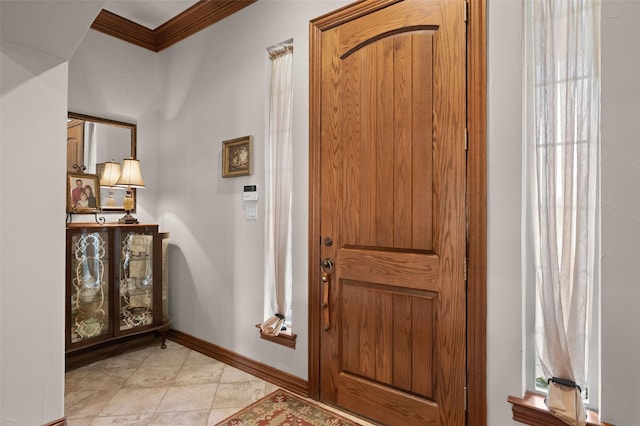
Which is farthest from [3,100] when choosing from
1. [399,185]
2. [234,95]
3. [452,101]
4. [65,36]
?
[452,101]

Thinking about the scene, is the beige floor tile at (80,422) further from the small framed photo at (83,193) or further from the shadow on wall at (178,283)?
the small framed photo at (83,193)

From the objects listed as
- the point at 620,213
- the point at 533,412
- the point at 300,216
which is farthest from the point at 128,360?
the point at 620,213

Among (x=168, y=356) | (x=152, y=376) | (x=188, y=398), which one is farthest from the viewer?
(x=168, y=356)

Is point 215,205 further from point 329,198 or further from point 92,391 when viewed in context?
point 92,391

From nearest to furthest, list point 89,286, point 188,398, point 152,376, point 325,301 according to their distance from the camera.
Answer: point 325,301
point 188,398
point 152,376
point 89,286

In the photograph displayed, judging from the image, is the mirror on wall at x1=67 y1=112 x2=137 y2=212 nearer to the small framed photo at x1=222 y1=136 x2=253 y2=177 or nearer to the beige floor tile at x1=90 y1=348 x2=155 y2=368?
the small framed photo at x1=222 y1=136 x2=253 y2=177

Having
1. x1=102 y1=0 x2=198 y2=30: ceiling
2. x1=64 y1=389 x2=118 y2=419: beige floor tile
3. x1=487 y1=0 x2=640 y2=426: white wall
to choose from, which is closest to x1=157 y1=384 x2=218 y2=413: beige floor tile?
x1=64 y1=389 x2=118 y2=419: beige floor tile

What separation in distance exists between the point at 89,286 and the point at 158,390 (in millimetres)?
994

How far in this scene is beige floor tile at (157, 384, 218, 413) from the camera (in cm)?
228

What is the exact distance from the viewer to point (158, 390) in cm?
250

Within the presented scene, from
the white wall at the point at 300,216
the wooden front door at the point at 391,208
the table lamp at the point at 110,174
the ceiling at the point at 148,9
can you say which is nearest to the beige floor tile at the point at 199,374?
the white wall at the point at 300,216

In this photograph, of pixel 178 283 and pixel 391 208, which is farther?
pixel 178 283

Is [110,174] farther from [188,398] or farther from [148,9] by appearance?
[188,398]

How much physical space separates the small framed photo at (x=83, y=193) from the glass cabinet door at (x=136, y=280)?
413 mm
